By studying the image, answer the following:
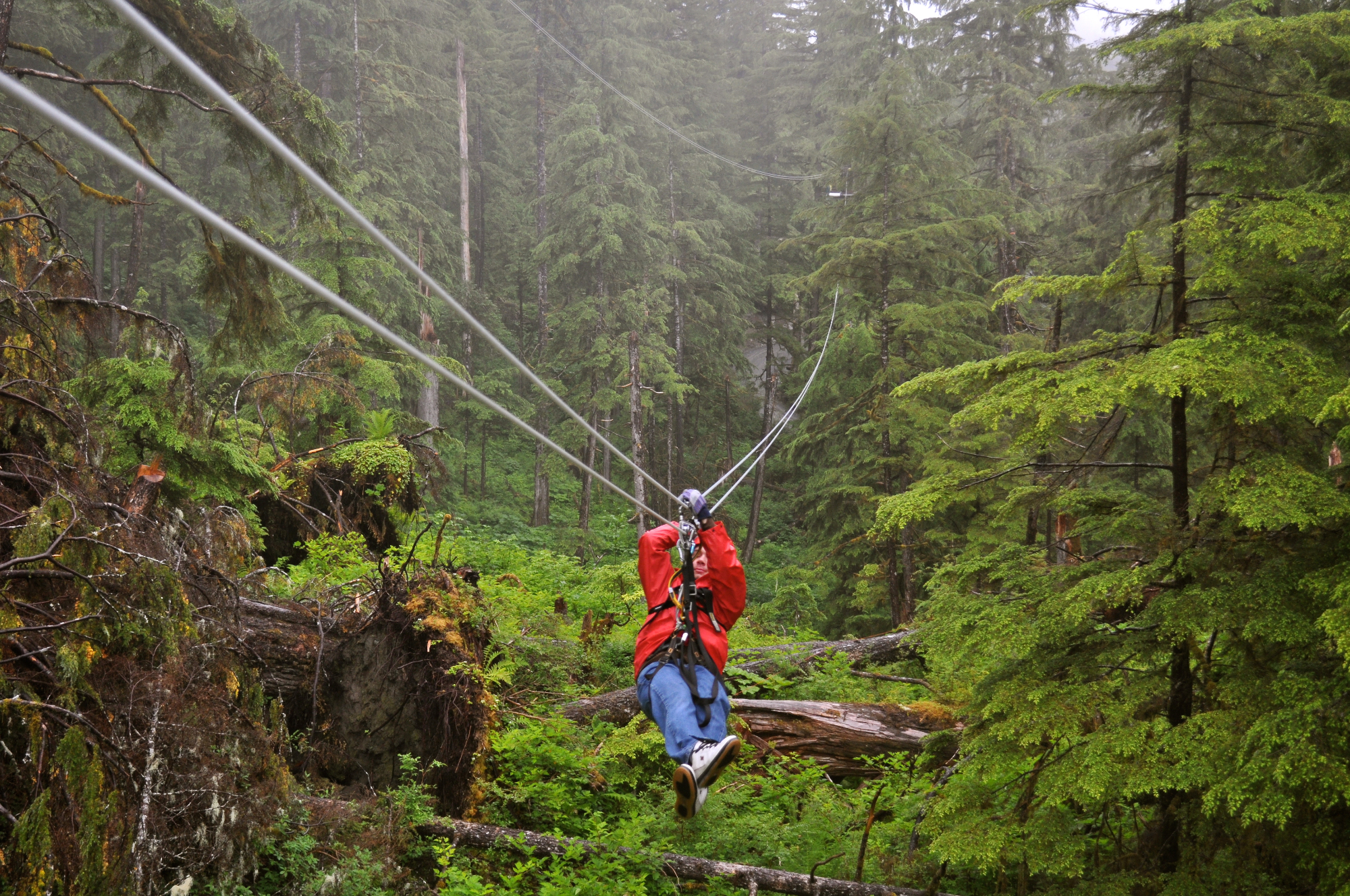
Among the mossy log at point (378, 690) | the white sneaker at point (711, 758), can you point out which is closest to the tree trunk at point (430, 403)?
the mossy log at point (378, 690)

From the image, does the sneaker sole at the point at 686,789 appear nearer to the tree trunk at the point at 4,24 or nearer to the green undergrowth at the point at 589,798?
the green undergrowth at the point at 589,798

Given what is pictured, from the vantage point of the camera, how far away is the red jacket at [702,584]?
18.1 ft

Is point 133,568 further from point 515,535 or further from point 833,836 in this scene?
point 515,535

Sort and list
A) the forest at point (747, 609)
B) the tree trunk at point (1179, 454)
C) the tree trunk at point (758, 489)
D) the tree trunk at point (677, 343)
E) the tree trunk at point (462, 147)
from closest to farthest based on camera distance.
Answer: the forest at point (747, 609), the tree trunk at point (1179, 454), the tree trunk at point (758, 489), the tree trunk at point (677, 343), the tree trunk at point (462, 147)

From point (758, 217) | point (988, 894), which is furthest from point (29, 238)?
point (758, 217)

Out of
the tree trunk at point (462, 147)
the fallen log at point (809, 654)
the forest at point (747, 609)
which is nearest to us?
the forest at point (747, 609)

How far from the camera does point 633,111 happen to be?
2566 centimetres

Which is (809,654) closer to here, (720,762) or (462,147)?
(720,762)

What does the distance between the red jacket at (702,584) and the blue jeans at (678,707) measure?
185mm

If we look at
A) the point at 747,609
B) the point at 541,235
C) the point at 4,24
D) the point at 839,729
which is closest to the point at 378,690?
the point at 839,729

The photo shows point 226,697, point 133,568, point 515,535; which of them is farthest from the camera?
point 515,535

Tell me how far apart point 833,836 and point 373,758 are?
361cm

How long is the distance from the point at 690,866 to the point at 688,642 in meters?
1.66

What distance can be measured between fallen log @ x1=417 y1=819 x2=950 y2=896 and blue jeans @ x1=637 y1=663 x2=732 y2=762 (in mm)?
1091
